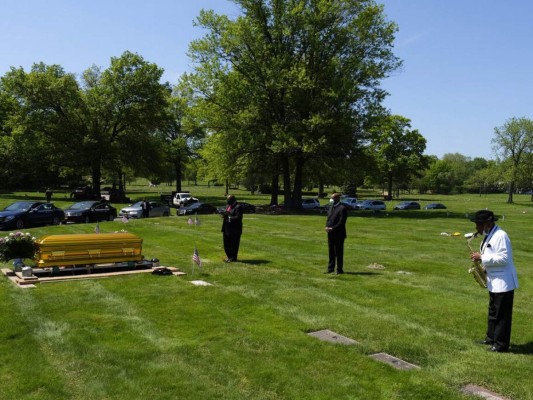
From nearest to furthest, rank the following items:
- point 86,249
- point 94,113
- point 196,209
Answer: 1. point 86,249
2. point 196,209
3. point 94,113

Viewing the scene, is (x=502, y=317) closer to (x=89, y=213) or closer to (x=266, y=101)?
(x=89, y=213)

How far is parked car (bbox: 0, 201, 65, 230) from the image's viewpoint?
83.5ft

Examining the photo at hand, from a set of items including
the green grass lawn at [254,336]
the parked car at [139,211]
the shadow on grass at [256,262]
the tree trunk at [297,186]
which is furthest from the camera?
the tree trunk at [297,186]

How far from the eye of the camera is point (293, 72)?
128 feet

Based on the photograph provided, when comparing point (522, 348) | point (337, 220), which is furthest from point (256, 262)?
point (522, 348)

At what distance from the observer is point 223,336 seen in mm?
7188

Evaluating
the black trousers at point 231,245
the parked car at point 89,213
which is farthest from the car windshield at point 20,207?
the black trousers at point 231,245

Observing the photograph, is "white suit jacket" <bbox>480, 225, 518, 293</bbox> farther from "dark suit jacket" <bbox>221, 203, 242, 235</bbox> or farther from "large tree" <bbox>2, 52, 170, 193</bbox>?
"large tree" <bbox>2, 52, 170, 193</bbox>

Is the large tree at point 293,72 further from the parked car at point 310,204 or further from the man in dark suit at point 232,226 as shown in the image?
the man in dark suit at point 232,226

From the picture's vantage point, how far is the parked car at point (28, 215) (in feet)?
83.5

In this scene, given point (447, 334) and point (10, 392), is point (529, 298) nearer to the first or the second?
point (447, 334)

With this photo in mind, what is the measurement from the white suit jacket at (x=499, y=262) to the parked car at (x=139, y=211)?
97.1 ft

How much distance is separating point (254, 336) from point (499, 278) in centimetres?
348

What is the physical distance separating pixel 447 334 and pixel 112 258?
810cm
